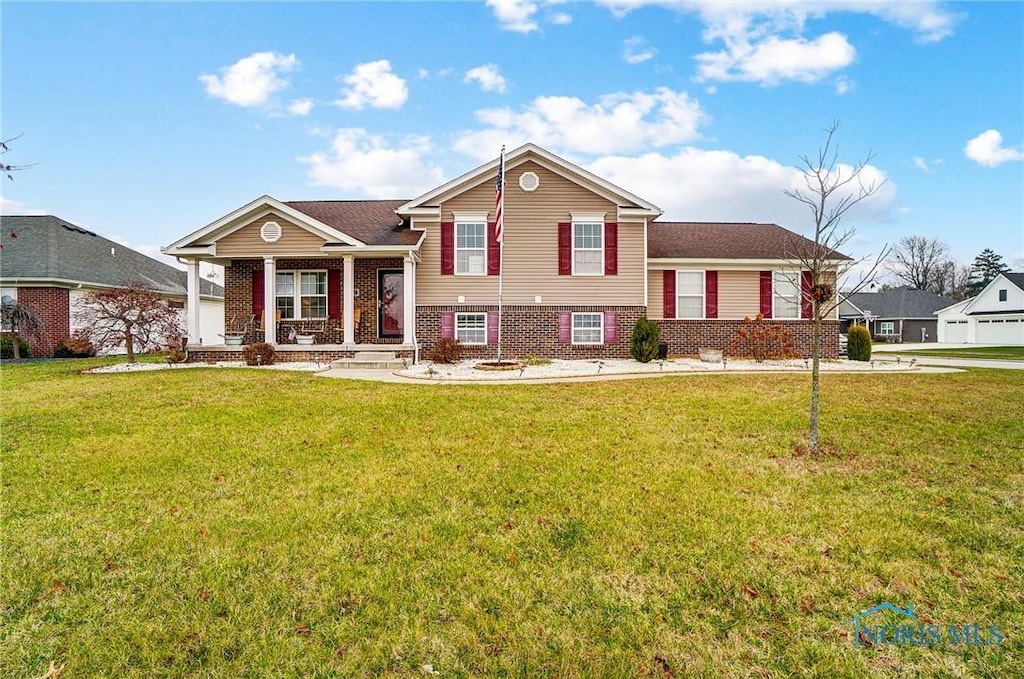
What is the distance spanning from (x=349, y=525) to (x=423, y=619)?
150cm

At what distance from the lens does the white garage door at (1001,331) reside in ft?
119

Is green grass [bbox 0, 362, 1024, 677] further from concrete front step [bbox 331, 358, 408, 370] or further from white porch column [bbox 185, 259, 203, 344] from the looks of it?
white porch column [bbox 185, 259, 203, 344]

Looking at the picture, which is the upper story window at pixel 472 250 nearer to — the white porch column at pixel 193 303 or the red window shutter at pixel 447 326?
the red window shutter at pixel 447 326

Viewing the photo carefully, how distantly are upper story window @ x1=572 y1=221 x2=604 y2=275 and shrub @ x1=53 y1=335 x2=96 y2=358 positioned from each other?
17956 millimetres

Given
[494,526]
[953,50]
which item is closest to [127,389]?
[494,526]

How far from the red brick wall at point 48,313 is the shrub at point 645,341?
21.2 m

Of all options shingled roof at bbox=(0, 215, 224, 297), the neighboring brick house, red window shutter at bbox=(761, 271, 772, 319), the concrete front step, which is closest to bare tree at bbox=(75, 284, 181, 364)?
the neighboring brick house

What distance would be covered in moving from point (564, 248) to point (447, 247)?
3.85 meters

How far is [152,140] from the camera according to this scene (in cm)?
1683

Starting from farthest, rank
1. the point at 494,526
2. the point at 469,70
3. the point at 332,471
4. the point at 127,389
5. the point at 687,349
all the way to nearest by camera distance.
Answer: the point at 687,349
the point at 469,70
the point at 127,389
the point at 332,471
the point at 494,526

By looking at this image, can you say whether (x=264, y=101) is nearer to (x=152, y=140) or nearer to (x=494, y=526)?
(x=152, y=140)

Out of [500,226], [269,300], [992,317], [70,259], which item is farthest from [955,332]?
[70,259]

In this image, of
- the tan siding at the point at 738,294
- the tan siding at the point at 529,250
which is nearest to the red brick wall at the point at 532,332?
the tan siding at the point at 529,250

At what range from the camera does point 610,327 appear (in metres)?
17.1
